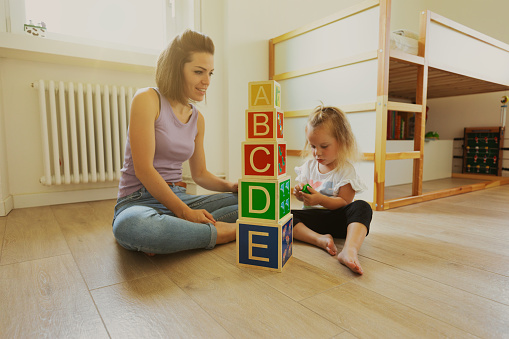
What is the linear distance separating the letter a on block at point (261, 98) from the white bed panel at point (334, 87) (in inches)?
32.9

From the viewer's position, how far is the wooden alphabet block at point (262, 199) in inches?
28.5

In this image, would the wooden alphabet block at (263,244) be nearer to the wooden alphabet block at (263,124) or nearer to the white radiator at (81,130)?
the wooden alphabet block at (263,124)

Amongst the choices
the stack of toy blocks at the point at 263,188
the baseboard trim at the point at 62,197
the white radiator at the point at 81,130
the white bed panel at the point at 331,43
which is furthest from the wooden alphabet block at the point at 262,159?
the baseboard trim at the point at 62,197

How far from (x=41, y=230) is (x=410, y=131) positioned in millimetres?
2591

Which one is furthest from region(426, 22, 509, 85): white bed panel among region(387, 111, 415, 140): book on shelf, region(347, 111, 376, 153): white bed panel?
region(387, 111, 415, 140): book on shelf

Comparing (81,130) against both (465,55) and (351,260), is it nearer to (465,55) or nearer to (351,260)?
(351,260)

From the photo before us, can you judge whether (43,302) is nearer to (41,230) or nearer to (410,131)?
(41,230)

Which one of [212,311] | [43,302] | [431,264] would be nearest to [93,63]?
[43,302]

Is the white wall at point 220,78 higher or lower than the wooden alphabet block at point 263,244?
higher

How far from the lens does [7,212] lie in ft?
4.44

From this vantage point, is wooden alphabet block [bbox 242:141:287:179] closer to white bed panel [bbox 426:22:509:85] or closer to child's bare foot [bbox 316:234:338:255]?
child's bare foot [bbox 316:234:338:255]

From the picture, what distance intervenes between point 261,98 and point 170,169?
44 cm

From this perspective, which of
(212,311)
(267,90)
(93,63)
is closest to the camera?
(212,311)

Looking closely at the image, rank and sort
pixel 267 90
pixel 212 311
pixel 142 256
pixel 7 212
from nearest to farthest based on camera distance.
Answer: pixel 212 311 → pixel 267 90 → pixel 142 256 → pixel 7 212
